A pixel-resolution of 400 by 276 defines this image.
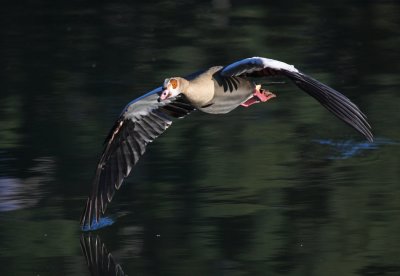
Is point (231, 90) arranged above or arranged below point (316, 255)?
above

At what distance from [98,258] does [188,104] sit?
1.56 meters

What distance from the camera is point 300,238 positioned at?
8664 millimetres

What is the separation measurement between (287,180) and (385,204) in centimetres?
103

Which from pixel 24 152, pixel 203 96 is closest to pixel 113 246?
pixel 203 96

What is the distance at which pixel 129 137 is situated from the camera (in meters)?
9.64

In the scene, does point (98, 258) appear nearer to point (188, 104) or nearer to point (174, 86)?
point (174, 86)

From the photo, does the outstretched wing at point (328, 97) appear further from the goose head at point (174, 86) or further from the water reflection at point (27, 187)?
the water reflection at point (27, 187)

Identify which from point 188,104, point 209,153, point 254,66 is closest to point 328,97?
point 254,66

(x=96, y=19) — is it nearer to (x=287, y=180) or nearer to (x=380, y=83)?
(x=380, y=83)

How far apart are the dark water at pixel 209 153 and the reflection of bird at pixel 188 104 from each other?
A: 0.28 meters

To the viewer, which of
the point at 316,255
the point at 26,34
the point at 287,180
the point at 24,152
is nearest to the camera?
the point at 316,255

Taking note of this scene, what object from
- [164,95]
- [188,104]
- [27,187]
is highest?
[164,95]

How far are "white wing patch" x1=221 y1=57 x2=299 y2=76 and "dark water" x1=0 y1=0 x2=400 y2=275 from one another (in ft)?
3.90

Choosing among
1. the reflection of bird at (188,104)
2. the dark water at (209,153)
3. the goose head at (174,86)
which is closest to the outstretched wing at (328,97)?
the reflection of bird at (188,104)
